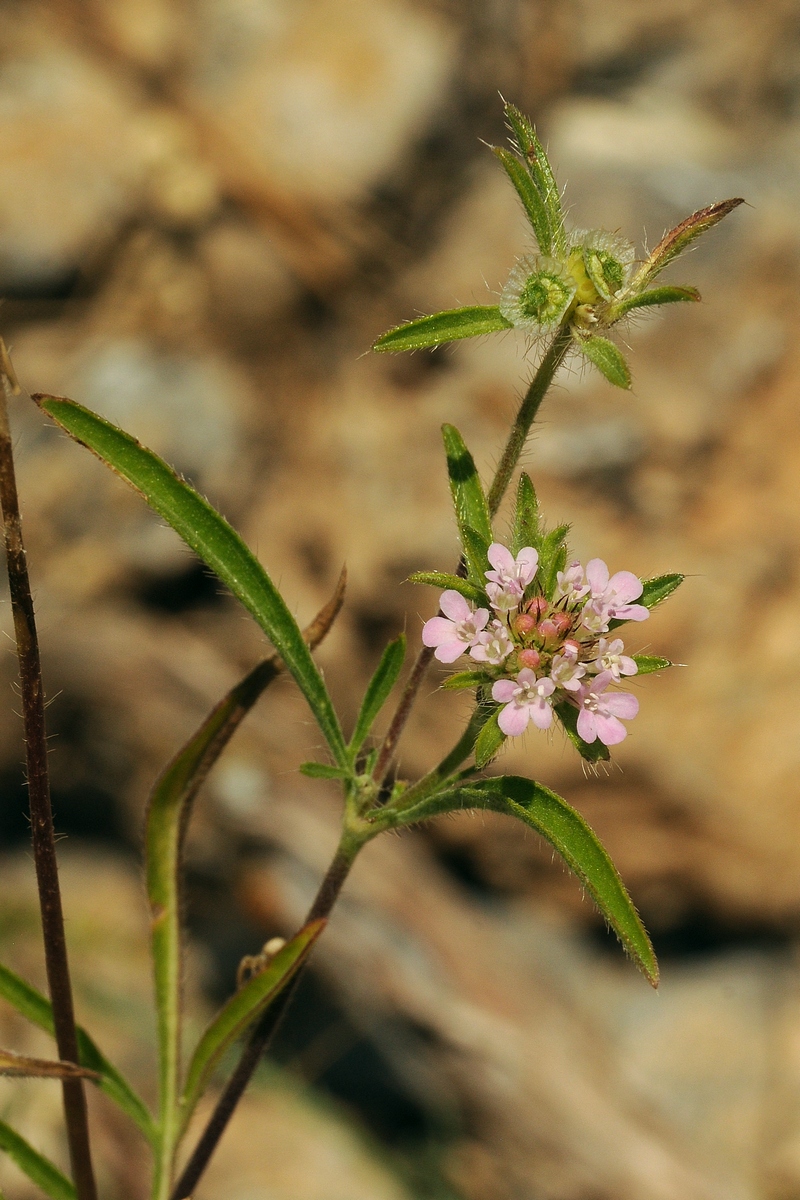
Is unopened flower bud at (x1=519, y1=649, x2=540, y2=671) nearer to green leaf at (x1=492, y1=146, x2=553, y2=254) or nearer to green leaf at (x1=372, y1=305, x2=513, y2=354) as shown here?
green leaf at (x1=372, y1=305, x2=513, y2=354)

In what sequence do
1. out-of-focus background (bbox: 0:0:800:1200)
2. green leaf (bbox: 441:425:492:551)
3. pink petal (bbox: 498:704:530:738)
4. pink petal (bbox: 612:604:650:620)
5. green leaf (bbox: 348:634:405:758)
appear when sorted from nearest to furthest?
pink petal (bbox: 498:704:530:738) → pink petal (bbox: 612:604:650:620) → green leaf (bbox: 441:425:492:551) → green leaf (bbox: 348:634:405:758) → out-of-focus background (bbox: 0:0:800:1200)

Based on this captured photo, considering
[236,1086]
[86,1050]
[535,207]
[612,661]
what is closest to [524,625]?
[612,661]

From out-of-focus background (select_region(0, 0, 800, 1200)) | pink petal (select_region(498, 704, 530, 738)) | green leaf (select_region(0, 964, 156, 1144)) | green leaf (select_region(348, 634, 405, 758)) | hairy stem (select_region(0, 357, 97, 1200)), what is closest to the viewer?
hairy stem (select_region(0, 357, 97, 1200))

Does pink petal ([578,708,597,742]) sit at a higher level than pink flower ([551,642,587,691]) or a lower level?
lower

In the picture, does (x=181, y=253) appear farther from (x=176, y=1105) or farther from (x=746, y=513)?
(x=176, y=1105)

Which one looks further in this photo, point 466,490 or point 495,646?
point 466,490

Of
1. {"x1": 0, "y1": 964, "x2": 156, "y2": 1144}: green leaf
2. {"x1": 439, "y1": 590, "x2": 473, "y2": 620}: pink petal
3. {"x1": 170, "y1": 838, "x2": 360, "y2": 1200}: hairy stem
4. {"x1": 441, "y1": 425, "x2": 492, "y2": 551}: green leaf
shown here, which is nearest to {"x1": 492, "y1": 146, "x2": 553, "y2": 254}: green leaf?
{"x1": 441, "y1": 425, "x2": 492, "y2": 551}: green leaf

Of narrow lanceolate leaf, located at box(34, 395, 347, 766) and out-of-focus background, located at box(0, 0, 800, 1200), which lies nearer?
narrow lanceolate leaf, located at box(34, 395, 347, 766)

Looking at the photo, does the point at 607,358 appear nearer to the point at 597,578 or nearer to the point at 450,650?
the point at 597,578
